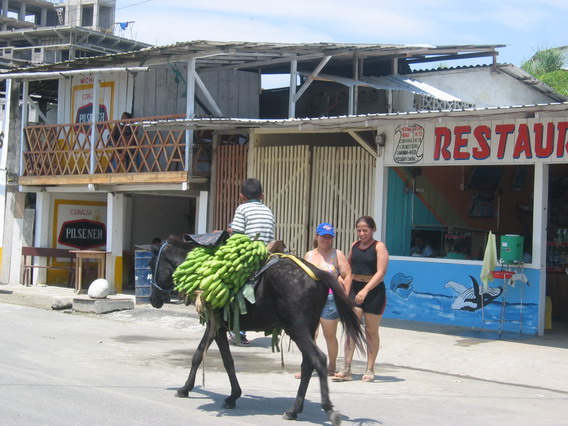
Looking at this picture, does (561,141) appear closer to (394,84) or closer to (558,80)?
(394,84)

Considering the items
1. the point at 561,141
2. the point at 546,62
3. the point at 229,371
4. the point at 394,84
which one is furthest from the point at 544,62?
the point at 229,371

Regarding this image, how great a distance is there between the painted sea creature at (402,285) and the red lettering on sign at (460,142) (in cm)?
222

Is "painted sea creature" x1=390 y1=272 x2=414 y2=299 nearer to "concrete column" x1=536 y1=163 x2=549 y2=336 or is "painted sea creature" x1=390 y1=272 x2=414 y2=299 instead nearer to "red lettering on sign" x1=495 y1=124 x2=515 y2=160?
"concrete column" x1=536 y1=163 x2=549 y2=336

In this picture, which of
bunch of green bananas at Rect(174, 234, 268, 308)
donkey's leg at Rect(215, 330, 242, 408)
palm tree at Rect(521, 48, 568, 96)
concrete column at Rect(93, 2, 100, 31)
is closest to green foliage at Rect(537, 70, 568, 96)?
palm tree at Rect(521, 48, 568, 96)

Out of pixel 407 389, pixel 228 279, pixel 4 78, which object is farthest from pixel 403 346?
pixel 4 78

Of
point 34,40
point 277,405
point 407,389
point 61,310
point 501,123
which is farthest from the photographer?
point 34,40

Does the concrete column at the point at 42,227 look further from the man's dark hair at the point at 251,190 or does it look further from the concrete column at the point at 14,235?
the man's dark hair at the point at 251,190

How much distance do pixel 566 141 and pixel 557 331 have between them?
3.19 m

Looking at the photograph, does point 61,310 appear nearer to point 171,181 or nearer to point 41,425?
point 171,181

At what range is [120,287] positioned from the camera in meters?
18.8

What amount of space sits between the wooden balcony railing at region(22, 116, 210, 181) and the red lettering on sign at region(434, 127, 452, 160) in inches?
207

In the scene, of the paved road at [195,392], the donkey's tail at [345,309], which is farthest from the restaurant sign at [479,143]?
the donkey's tail at [345,309]

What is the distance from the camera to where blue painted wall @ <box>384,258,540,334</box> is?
12.2 meters

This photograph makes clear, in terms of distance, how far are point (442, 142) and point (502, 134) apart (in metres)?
1.07
